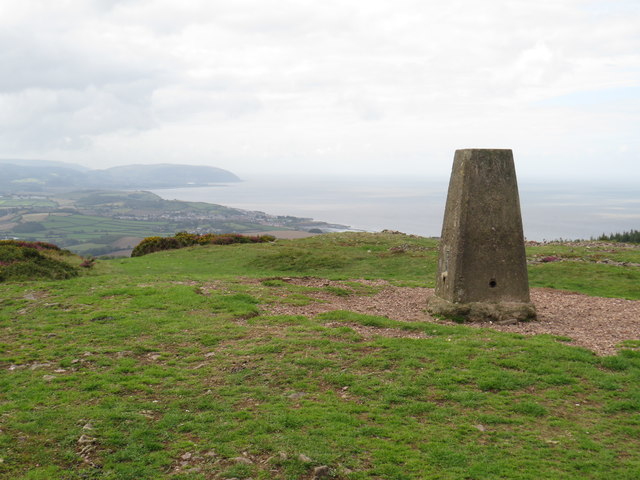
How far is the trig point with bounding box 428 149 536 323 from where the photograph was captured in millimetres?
13023

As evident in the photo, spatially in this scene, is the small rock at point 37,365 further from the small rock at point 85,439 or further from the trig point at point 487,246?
the trig point at point 487,246

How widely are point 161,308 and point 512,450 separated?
1023 cm

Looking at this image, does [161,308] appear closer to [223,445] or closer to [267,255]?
[223,445]

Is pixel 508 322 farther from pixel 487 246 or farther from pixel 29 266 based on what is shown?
pixel 29 266

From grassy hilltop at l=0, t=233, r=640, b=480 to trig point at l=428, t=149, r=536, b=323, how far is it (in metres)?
1.42

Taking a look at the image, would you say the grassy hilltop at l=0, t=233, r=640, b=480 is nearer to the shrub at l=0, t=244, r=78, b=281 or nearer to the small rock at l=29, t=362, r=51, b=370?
the small rock at l=29, t=362, r=51, b=370

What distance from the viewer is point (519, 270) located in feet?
43.7

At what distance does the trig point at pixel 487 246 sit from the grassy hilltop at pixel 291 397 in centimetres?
142

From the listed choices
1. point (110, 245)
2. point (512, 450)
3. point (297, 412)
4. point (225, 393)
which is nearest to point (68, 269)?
point (225, 393)

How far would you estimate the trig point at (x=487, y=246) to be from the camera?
13.0 meters

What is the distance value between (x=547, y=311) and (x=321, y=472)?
10725 millimetres

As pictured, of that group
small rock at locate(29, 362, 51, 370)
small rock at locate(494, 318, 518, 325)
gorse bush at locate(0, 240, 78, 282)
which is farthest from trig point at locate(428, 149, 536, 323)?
gorse bush at locate(0, 240, 78, 282)

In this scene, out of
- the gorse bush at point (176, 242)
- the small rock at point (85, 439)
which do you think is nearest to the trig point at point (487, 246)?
the small rock at point (85, 439)

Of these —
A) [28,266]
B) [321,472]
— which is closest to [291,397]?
[321,472]
